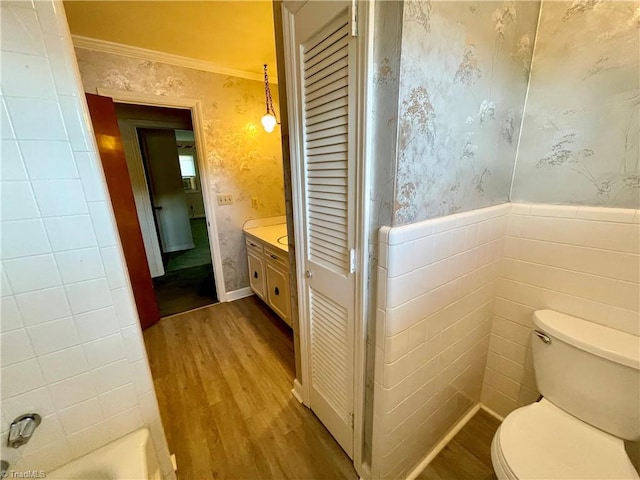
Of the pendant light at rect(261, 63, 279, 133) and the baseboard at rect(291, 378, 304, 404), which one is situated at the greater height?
the pendant light at rect(261, 63, 279, 133)

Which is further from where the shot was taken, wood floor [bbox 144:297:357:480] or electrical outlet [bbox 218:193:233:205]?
electrical outlet [bbox 218:193:233:205]

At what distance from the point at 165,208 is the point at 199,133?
2722 mm

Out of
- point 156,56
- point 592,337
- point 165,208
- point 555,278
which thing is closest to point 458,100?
point 555,278

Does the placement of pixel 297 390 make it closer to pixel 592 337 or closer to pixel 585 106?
pixel 592 337

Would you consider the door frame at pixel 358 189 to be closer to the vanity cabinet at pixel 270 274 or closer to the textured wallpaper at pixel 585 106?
the vanity cabinet at pixel 270 274

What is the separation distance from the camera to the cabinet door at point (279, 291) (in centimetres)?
214

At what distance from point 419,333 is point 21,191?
1.37 m

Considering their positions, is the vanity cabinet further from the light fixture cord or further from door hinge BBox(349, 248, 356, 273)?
the light fixture cord

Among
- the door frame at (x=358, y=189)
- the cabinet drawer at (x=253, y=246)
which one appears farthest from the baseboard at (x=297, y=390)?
Result: the cabinet drawer at (x=253, y=246)

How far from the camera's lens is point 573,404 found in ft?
3.49

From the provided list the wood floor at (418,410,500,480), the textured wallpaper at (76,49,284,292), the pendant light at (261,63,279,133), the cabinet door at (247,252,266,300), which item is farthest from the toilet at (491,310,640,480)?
the textured wallpaper at (76,49,284,292)

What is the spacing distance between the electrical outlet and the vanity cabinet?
42 cm

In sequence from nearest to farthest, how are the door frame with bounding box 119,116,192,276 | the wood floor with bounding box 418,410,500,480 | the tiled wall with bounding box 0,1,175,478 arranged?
the tiled wall with bounding box 0,1,175,478 < the wood floor with bounding box 418,410,500,480 < the door frame with bounding box 119,116,192,276

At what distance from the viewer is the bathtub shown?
2.87 ft
